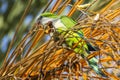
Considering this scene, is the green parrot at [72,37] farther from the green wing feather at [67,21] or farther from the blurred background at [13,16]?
the blurred background at [13,16]

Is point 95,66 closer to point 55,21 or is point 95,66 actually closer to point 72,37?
point 72,37

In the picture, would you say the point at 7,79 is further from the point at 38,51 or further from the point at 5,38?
the point at 5,38

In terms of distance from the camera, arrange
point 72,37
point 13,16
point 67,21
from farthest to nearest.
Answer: point 13,16 < point 67,21 < point 72,37

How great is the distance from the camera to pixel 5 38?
4.57 ft

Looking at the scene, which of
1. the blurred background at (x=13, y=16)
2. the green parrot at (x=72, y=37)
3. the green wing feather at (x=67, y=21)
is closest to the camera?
the green parrot at (x=72, y=37)

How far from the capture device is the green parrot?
0.95 m

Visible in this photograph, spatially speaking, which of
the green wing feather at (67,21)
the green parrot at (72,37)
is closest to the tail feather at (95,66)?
the green parrot at (72,37)

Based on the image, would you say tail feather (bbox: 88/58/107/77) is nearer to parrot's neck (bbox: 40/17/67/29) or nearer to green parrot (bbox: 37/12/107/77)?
green parrot (bbox: 37/12/107/77)

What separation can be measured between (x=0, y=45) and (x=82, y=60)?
0.42 metres

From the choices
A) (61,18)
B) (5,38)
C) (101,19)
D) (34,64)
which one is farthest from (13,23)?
(101,19)

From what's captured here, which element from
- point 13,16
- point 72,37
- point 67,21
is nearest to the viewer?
point 72,37

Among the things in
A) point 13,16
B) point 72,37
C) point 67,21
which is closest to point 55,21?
point 67,21

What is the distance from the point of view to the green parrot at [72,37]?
947mm

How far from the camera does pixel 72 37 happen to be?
95cm
